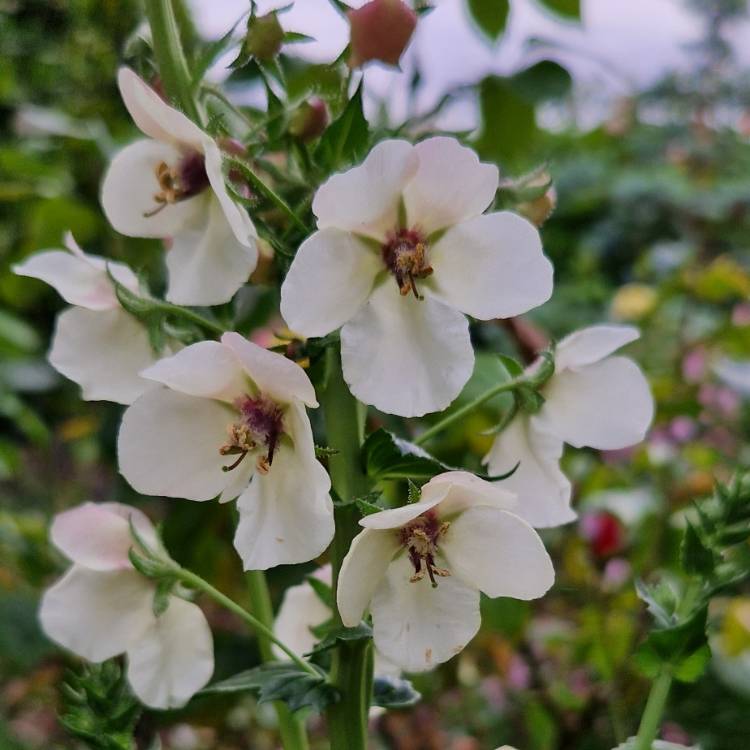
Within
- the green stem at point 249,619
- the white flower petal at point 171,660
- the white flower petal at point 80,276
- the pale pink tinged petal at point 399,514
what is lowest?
the white flower petal at point 171,660

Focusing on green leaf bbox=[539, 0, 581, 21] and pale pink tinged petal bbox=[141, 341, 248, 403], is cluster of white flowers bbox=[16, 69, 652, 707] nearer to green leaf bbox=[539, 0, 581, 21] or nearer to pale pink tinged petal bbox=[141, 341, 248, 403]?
pale pink tinged petal bbox=[141, 341, 248, 403]

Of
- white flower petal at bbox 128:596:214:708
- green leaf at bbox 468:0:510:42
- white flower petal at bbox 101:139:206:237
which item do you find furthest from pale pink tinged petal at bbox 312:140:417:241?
green leaf at bbox 468:0:510:42

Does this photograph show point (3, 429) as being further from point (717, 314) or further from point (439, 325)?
point (439, 325)

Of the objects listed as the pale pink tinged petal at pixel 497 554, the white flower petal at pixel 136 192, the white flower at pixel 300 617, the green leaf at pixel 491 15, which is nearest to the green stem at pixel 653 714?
the pale pink tinged petal at pixel 497 554

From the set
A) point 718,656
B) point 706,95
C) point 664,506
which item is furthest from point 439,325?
point 706,95

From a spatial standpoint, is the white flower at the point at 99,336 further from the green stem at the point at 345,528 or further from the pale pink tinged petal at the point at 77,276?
the green stem at the point at 345,528
